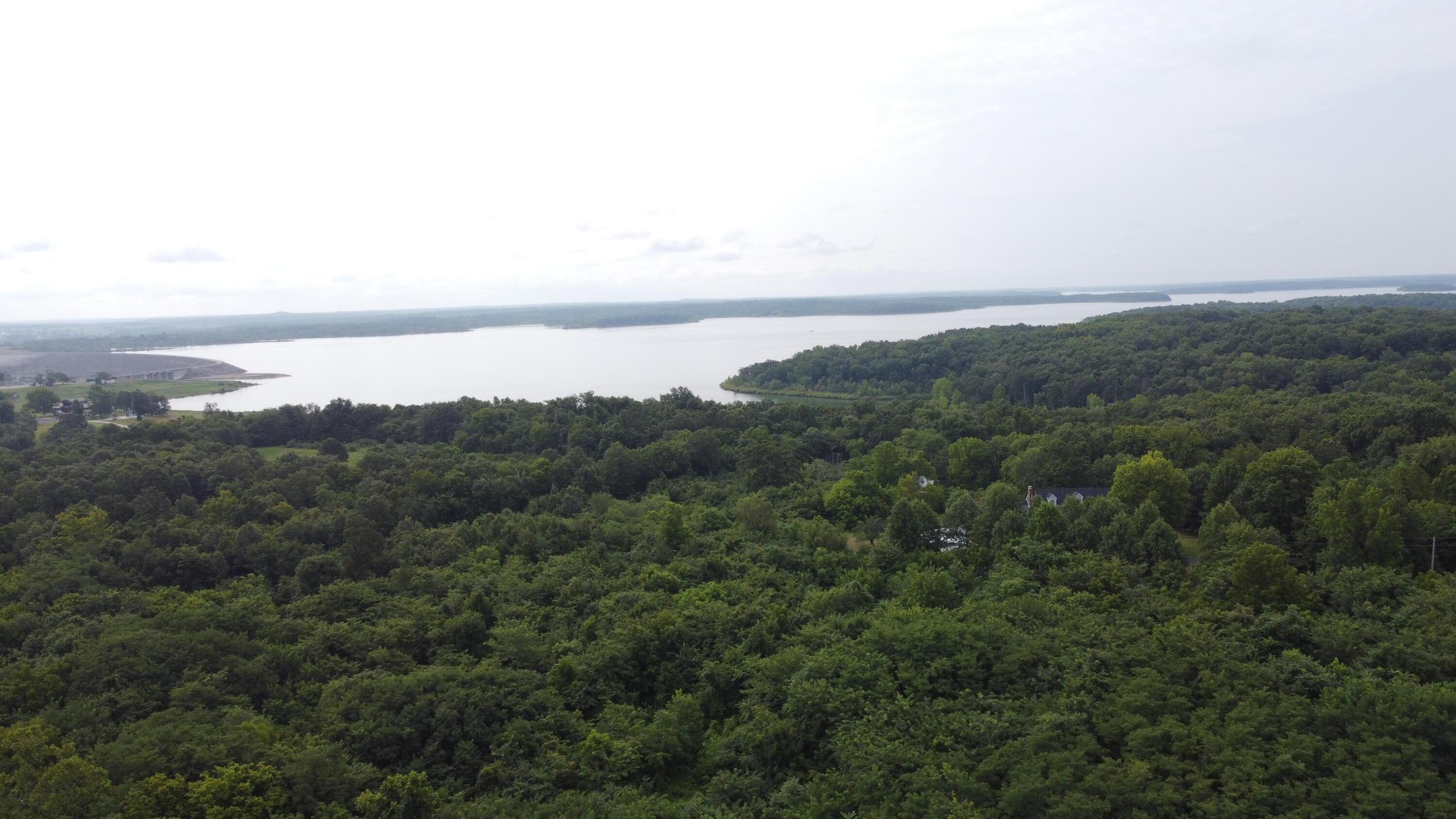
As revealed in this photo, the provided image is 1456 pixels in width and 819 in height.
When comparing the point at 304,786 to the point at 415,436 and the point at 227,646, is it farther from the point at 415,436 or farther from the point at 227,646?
Result: the point at 415,436

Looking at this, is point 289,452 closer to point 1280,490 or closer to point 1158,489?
point 1158,489

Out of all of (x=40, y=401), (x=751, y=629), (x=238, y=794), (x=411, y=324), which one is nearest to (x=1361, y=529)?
(x=751, y=629)

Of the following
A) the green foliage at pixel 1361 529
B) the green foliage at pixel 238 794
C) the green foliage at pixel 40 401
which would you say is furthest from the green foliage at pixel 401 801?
the green foliage at pixel 40 401

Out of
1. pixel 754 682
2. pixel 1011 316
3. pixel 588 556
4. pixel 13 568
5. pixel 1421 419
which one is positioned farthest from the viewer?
pixel 1011 316

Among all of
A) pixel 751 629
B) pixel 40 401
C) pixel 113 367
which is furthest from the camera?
pixel 113 367

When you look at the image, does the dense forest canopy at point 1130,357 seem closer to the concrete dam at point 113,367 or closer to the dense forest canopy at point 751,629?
the dense forest canopy at point 751,629

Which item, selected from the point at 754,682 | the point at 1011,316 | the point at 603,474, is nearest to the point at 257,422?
the point at 603,474
